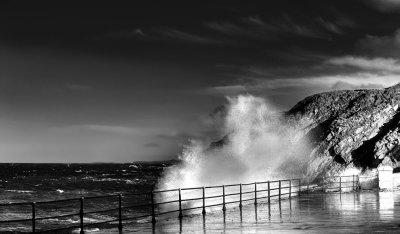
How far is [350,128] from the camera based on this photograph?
8650 centimetres

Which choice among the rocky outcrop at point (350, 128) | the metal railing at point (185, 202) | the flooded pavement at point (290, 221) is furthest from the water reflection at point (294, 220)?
the rocky outcrop at point (350, 128)

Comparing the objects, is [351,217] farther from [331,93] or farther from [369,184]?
[331,93]

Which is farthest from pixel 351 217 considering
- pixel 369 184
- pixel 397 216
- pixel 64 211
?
pixel 64 211

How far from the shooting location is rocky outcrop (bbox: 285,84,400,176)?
74181 mm

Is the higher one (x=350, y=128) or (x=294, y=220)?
(x=350, y=128)

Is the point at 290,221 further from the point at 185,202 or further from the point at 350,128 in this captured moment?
the point at 350,128

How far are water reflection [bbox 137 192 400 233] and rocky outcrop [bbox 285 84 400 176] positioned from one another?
47.7 metres

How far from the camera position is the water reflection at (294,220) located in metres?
15.0

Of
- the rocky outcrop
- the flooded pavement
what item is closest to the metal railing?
the flooded pavement

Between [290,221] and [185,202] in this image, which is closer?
[290,221]

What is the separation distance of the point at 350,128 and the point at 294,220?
7209 centimetres

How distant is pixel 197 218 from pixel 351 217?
197 inches

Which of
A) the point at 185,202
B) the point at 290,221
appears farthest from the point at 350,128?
the point at 290,221

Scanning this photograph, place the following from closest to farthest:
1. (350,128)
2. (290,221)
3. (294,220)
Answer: (290,221) < (294,220) < (350,128)
